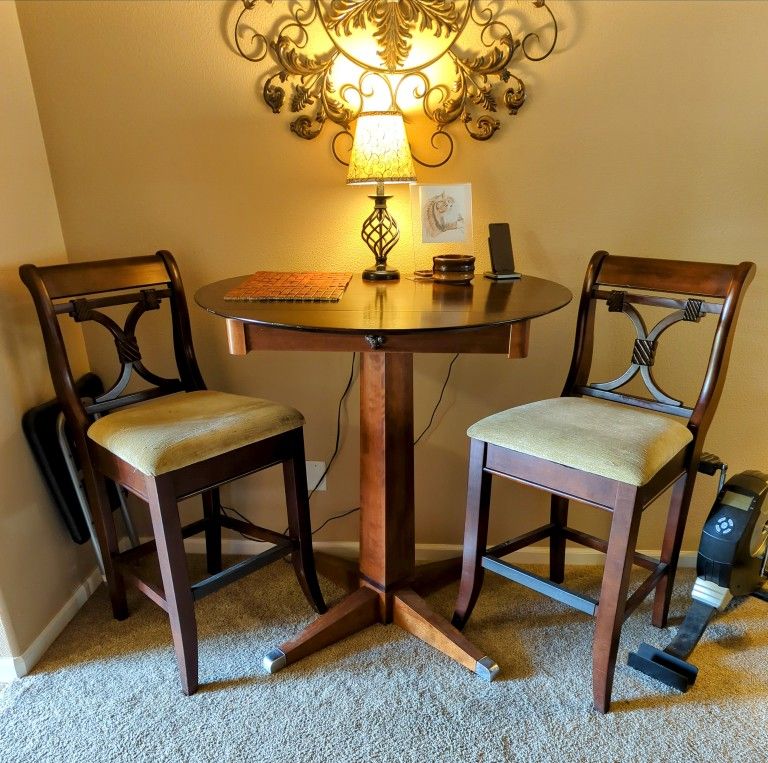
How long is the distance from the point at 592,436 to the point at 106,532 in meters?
1.31

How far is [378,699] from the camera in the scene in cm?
149

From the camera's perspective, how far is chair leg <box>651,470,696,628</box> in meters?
1.58

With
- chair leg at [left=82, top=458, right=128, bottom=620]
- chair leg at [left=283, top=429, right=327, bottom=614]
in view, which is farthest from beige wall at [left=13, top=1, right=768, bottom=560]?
chair leg at [left=82, top=458, right=128, bottom=620]

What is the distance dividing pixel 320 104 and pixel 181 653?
4.91ft

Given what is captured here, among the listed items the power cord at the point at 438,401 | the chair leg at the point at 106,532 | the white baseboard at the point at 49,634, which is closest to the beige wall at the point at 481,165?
the power cord at the point at 438,401

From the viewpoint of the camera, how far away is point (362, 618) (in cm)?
171

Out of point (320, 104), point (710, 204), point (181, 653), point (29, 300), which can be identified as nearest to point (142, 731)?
point (181, 653)

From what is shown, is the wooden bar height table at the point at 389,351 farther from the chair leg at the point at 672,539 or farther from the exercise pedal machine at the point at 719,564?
the chair leg at the point at 672,539

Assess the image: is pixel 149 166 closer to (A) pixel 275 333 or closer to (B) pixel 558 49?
(A) pixel 275 333

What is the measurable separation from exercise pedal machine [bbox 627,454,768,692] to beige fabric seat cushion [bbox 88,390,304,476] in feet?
3.60

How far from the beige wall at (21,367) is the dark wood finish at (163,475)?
16 centimetres

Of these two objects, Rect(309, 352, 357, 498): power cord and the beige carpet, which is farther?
Rect(309, 352, 357, 498): power cord

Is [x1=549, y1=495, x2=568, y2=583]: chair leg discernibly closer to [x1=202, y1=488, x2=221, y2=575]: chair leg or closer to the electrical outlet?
the electrical outlet

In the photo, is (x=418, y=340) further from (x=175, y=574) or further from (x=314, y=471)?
(x=314, y=471)
